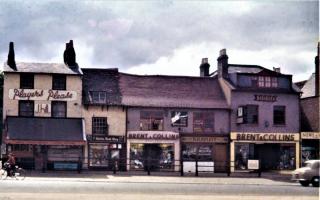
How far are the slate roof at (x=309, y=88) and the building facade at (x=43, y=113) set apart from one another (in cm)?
1940

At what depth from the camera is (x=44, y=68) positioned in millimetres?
39031

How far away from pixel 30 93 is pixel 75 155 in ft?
18.1

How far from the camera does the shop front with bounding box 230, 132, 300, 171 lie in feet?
135


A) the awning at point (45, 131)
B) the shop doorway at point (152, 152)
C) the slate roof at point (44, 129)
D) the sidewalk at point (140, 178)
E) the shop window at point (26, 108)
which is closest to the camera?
the sidewalk at point (140, 178)

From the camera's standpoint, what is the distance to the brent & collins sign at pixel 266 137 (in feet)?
135

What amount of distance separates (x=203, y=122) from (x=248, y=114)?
3.65 m

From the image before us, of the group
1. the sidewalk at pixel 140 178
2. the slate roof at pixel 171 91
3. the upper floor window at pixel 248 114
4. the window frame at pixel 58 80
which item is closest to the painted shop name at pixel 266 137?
the upper floor window at pixel 248 114

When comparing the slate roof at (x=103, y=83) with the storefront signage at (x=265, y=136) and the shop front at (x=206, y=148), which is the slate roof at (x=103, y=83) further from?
the storefront signage at (x=265, y=136)

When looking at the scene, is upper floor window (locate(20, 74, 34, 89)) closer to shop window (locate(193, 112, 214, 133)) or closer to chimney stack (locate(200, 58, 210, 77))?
shop window (locate(193, 112, 214, 133))

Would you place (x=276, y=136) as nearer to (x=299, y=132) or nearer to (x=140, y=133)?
(x=299, y=132)

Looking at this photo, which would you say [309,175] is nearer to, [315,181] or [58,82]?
[315,181]

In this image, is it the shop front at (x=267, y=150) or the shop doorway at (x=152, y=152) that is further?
the shop front at (x=267, y=150)

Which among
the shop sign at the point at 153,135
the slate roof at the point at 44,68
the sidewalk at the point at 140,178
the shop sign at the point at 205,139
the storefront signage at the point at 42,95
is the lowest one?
the sidewalk at the point at 140,178

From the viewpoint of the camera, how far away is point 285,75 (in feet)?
140
